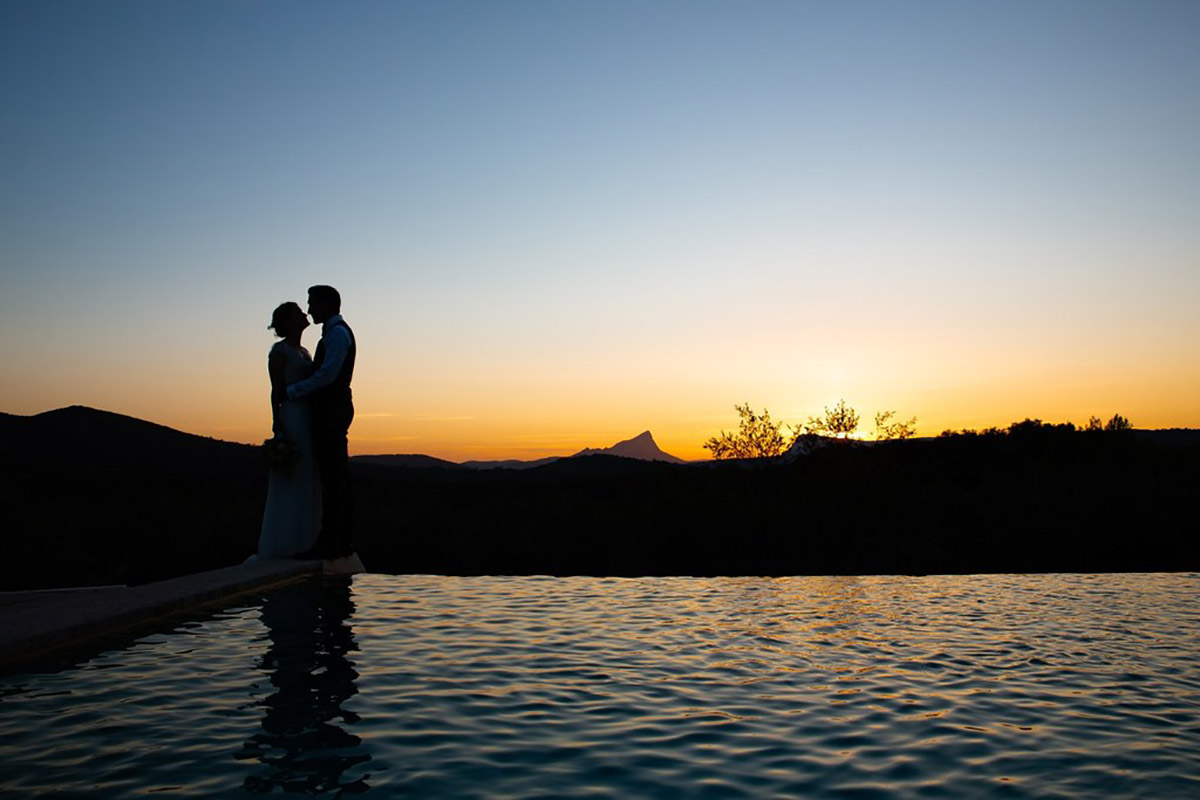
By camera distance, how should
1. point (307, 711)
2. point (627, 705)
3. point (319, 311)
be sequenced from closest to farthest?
point (307, 711), point (627, 705), point (319, 311)

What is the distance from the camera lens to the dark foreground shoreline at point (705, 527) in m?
15.7

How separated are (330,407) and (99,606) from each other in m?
3.85

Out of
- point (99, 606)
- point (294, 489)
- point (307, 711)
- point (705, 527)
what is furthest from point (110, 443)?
point (307, 711)

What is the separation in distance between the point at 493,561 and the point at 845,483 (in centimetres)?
887

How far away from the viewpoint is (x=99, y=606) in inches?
280

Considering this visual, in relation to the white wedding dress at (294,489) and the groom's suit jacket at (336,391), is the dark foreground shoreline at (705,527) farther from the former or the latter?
the groom's suit jacket at (336,391)

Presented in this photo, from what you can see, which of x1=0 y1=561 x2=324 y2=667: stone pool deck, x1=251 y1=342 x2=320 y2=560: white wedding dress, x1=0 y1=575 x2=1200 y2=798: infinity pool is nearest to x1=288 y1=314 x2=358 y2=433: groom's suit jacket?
x1=251 y1=342 x2=320 y2=560: white wedding dress

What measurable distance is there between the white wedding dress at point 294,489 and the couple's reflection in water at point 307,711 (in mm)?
2856

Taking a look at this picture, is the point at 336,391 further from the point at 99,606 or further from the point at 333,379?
the point at 99,606

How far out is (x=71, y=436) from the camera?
80438mm

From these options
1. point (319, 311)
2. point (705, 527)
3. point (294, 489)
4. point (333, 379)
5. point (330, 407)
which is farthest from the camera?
point (705, 527)

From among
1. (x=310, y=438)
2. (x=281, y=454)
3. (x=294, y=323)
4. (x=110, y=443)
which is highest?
(x=110, y=443)

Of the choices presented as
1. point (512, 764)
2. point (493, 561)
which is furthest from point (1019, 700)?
point (493, 561)

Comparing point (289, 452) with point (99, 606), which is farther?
point (289, 452)
